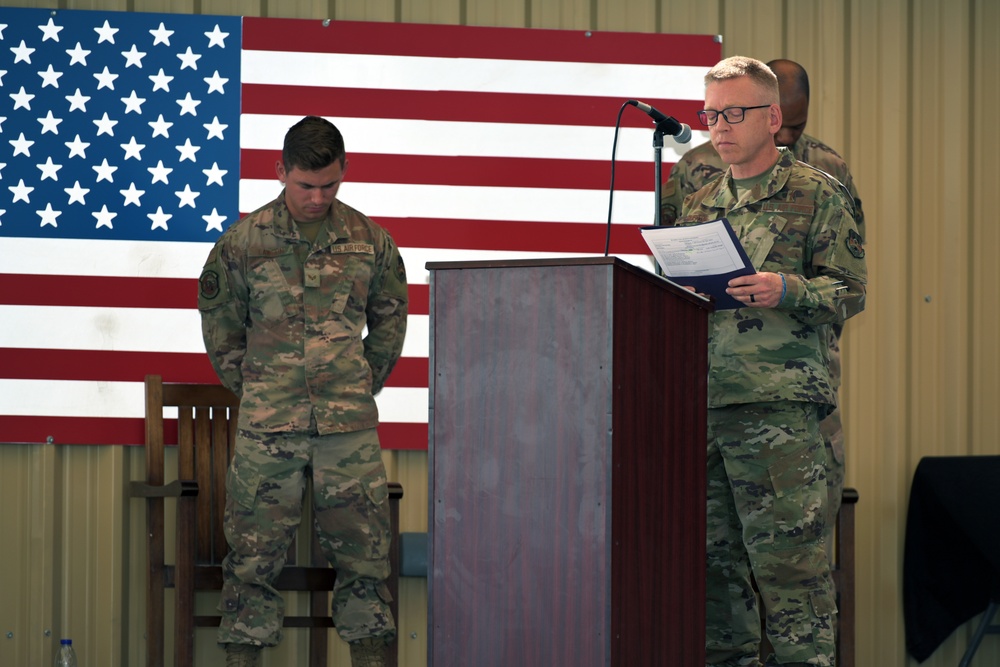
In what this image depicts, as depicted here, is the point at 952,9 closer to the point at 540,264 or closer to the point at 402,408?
the point at 402,408

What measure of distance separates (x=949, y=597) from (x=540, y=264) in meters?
3.11

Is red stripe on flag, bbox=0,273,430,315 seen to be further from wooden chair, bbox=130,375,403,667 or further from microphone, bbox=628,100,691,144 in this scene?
microphone, bbox=628,100,691,144

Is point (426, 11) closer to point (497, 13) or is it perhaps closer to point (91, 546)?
point (497, 13)

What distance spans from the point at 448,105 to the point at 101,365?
1660 millimetres

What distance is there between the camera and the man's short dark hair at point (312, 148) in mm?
3420

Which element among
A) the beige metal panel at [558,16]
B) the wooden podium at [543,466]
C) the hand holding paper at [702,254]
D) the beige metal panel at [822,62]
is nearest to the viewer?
the wooden podium at [543,466]

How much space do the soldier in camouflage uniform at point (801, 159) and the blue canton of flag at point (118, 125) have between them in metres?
Answer: 1.68

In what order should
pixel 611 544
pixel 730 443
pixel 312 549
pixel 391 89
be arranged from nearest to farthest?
pixel 611 544, pixel 730 443, pixel 312 549, pixel 391 89

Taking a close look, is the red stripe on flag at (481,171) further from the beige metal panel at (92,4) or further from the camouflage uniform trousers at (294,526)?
the camouflage uniform trousers at (294,526)

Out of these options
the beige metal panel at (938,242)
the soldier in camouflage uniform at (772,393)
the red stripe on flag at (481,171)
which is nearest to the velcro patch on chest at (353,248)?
the red stripe on flag at (481,171)

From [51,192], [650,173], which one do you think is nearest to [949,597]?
[650,173]

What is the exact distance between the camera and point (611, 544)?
2041mm

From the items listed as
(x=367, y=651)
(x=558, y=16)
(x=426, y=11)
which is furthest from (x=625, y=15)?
(x=367, y=651)

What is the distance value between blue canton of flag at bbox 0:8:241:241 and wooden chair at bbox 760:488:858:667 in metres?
2.51
